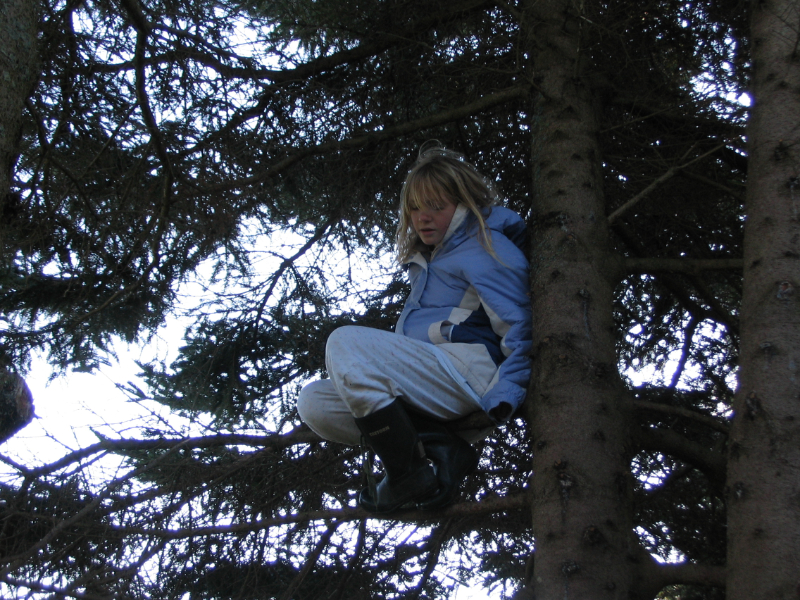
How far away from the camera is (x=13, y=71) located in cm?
238

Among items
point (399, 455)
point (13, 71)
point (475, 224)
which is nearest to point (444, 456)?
point (399, 455)

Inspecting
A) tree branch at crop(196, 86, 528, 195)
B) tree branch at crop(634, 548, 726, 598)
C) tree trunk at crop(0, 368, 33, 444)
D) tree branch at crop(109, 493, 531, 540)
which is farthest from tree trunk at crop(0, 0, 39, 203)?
tree branch at crop(634, 548, 726, 598)

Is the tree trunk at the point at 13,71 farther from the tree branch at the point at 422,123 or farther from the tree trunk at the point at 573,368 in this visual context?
the tree trunk at the point at 573,368

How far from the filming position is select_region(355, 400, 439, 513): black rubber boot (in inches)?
93.7

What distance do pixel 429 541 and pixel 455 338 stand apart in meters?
1.81

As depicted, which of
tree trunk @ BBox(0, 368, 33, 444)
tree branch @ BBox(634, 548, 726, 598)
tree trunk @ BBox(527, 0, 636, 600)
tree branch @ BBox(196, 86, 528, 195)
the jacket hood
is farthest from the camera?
tree trunk @ BBox(0, 368, 33, 444)

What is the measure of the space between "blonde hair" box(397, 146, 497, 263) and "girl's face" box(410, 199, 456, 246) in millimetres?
13

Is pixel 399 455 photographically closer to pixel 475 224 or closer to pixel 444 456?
pixel 444 456

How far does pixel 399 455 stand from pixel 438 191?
1105mm

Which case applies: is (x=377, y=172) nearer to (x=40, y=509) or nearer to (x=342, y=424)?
(x=342, y=424)

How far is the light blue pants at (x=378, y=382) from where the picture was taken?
2.37 meters

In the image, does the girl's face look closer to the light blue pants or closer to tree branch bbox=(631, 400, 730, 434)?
the light blue pants

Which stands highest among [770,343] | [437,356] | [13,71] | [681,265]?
[681,265]

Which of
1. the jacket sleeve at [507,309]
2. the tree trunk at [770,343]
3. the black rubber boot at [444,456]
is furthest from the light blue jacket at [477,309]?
the tree trunk at [770,343]
